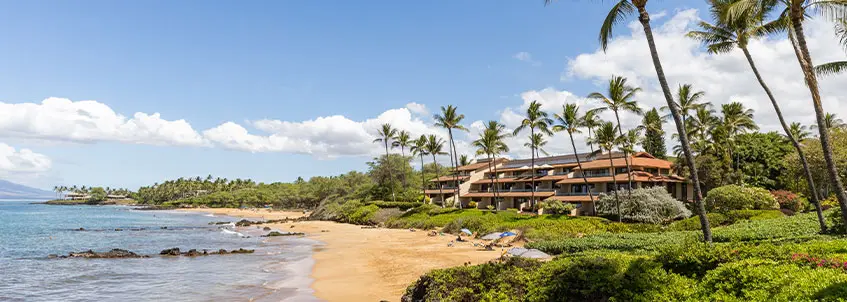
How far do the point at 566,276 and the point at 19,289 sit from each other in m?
25.8

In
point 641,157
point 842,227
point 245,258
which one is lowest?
point 245,258

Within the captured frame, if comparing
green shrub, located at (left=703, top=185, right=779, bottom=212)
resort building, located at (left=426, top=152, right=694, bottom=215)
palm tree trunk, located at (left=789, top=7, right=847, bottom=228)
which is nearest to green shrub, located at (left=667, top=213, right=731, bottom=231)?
green shrub, located at (left=703, top=185, right=779, bottom=212)

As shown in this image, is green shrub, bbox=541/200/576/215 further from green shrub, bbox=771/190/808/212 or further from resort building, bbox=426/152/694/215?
green shrub, bbox=771/190/808/212

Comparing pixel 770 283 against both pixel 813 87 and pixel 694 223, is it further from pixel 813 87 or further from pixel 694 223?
pixel 694 223

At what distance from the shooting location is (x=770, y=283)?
29.7 feet

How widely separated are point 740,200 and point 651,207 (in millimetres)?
7076

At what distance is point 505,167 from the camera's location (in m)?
74.5

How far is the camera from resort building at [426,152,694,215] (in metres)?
53.3

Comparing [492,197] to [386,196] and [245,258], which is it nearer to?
[386,196]

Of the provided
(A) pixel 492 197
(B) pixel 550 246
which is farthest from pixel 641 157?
(B) pixel 550 246

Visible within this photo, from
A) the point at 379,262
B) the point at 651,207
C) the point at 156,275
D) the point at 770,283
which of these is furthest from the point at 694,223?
the point at 156,275

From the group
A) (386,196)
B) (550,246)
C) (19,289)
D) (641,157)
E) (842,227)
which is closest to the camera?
(842,227)

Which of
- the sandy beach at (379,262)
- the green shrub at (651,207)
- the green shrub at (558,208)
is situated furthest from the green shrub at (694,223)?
the sandy beach at (379,262)

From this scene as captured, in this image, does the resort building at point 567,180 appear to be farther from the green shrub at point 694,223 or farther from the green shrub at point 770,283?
the green shrub at point 770,283
